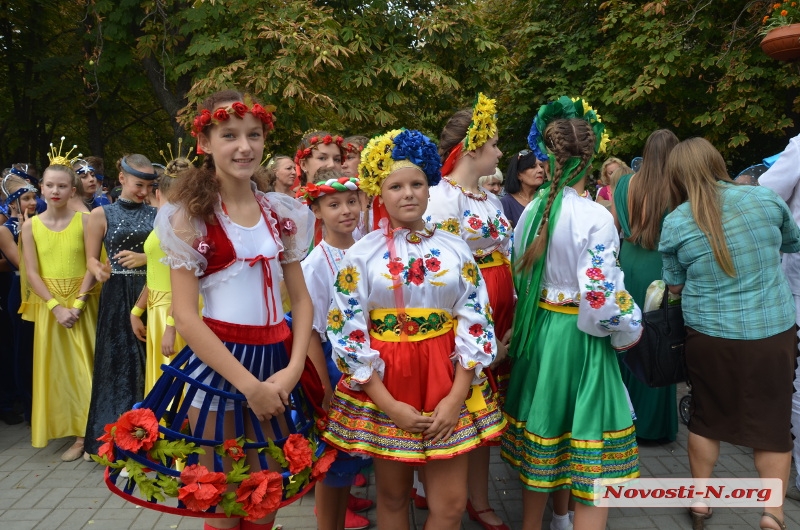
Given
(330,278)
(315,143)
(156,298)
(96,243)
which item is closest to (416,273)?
(330,278)

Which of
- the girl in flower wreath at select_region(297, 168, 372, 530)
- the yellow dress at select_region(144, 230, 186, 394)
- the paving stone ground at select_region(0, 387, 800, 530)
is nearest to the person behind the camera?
the girl in flower wreath at select_region(297, 168, 372, 530)

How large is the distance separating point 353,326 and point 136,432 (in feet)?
2.94

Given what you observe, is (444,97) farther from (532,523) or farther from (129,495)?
(129,495)

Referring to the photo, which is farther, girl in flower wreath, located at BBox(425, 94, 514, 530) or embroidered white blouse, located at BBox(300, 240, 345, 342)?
girl in flower wreath, located at BBox(425, 94, 514, 530)

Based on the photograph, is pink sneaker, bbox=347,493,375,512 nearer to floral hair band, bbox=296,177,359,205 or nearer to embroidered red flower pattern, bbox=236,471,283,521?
embroidered red flower pattern, bbox=236,471,283,521

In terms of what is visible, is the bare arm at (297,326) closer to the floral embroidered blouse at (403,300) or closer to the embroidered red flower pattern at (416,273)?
the floral embroidered blouse at (403,300)

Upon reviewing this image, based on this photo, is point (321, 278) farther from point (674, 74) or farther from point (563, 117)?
point (674, 74)

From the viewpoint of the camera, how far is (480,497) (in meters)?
3.48

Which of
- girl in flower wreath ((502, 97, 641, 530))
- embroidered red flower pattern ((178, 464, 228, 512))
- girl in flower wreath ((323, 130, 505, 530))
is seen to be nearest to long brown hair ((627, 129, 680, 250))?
girl in flower wreath ((502, 97, 641, 530))

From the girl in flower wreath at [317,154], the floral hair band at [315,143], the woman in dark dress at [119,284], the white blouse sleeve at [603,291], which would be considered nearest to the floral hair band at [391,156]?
the white blouse sleeve at [603,291]

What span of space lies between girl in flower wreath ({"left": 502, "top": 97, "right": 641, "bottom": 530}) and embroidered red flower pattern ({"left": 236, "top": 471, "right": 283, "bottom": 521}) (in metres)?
1.24

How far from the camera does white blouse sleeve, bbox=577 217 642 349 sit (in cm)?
273

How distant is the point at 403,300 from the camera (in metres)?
2.57

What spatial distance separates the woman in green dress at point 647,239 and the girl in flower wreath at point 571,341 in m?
1.23
